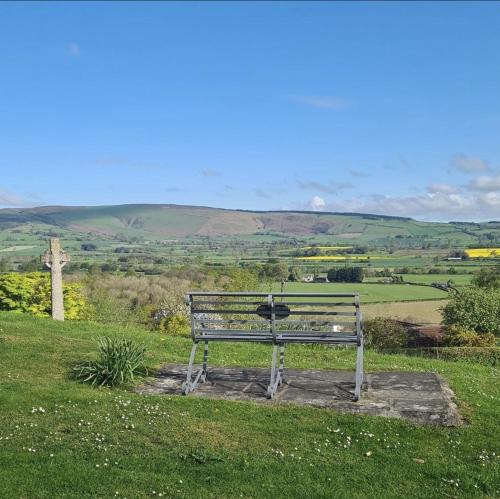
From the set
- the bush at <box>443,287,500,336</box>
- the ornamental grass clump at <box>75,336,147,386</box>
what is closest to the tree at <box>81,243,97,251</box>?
the bush at <box>443,287,500,336</box>

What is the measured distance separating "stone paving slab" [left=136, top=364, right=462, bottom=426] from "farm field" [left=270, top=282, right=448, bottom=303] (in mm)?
51455

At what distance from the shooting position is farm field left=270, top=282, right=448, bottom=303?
64188 millimetres

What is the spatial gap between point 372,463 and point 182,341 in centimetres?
938

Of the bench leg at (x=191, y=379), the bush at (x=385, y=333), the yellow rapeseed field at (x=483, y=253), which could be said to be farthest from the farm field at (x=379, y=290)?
the bench leg at (x=191, y=379)

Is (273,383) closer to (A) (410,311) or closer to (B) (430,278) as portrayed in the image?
(A) (410,311)

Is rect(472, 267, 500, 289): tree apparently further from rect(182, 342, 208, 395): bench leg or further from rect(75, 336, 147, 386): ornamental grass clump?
rect(75, 336, 147, 386): ornamental grass clump

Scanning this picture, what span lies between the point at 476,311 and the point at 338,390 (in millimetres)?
33670

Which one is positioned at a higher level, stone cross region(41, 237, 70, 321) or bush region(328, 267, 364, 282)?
stone cross region(41, 237, 70, 321)

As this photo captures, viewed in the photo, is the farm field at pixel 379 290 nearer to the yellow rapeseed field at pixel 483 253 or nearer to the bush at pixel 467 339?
the bush at pixel 467 339

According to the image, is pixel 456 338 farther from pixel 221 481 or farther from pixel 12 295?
pixel 221 481

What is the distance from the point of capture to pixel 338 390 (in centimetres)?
928

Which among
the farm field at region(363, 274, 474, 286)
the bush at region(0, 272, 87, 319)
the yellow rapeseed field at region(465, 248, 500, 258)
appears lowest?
the farm field at region(363, 274, 474, 286)

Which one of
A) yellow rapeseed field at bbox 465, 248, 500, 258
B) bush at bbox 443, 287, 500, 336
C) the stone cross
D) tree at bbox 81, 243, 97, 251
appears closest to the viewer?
the stone cross

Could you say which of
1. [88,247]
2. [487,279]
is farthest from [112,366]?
[88,247]
